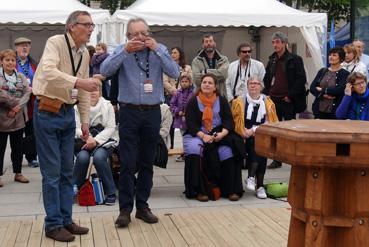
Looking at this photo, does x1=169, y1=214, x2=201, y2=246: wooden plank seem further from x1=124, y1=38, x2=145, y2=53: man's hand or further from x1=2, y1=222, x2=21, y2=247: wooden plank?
x1=124, y1=38, x2=145, y2=53: man's hand

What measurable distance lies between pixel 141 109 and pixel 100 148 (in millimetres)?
1284

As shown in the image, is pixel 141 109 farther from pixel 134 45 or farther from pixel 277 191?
pixel 277 191

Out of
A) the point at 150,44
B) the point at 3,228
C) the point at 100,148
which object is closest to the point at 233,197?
the point at 100,148

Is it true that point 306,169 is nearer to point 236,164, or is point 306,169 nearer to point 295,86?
point 236,164

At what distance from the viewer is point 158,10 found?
1000cm

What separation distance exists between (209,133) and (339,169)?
3431mm

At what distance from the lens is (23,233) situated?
4605mm

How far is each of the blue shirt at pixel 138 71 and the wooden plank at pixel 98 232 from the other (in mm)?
1057

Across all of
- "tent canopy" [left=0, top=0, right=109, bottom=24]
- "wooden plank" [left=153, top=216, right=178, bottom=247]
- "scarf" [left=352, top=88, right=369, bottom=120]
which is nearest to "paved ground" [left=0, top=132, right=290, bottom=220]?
"wooden plank" [left=153, top=216, right=178, bottom=247]

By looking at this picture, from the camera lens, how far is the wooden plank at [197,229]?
4.35m

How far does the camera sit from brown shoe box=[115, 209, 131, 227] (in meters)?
4.72

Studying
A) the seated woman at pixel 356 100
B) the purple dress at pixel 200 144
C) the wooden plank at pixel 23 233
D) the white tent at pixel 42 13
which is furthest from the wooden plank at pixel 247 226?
the white tent at pixel 42 13

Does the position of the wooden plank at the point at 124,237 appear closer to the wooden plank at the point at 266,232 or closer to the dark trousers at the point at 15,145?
the wooden plank at the point at 266,232

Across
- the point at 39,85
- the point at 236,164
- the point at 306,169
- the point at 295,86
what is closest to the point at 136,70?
the point at 39,85
